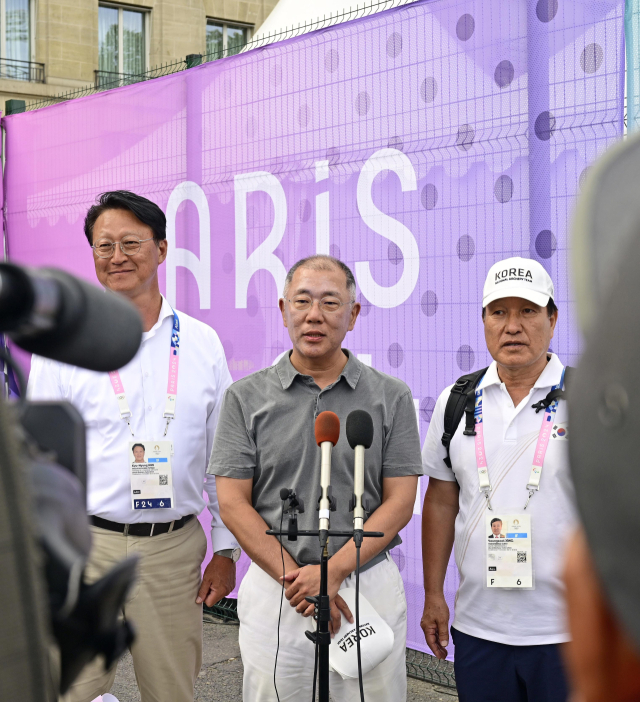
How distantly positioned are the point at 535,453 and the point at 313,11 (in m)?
3.62

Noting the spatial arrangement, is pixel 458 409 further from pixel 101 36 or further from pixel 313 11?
pixel 101 36

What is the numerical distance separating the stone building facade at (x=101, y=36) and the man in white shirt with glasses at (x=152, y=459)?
18091mm

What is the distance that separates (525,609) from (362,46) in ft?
10.6

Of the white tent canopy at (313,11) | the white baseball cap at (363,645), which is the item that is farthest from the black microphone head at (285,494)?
the white tent canopy at (313,11)

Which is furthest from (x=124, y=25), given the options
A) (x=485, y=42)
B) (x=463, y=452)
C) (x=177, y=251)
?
(x=463, y=452)

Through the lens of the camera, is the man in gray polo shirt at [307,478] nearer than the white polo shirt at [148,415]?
Yes

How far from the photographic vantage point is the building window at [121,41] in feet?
73.6

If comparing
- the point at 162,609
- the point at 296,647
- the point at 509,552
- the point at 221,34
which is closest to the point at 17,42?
the point at 221,34

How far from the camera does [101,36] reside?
886 inches

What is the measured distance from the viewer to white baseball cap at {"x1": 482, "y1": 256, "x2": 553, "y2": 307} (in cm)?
307

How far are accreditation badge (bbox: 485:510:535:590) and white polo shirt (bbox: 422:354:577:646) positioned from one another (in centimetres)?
3

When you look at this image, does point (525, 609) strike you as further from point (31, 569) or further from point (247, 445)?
point (31, 569)

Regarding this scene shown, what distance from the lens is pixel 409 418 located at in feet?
10.8

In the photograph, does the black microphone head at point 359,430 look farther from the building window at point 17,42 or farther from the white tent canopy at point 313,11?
the building window at point 17,42
